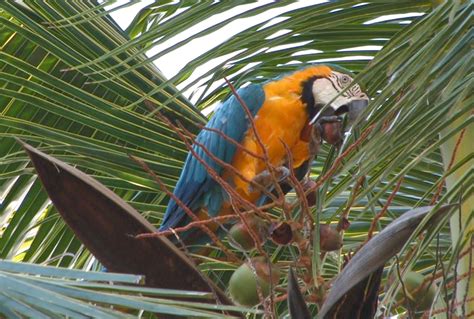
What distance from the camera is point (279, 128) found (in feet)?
7.18

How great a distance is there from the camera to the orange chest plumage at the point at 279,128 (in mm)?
2176

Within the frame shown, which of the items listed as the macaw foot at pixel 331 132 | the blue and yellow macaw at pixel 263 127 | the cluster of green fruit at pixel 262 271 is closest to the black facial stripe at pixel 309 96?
the blue and yellow macaw at pixel 263 127

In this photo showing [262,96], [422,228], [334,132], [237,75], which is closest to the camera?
[422,228]

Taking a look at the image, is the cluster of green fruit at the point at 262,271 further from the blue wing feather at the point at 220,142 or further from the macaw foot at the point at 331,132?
the blue wing feather at the point at 220,142

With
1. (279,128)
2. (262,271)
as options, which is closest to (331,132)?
(262,271)

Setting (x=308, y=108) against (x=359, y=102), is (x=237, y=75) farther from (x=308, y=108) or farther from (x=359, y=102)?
(x=308, y=108)

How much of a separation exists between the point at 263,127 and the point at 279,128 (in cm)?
6

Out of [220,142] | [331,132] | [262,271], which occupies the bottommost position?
[262,271]

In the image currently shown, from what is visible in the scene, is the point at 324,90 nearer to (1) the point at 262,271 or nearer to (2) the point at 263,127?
(2) the point at 263,127

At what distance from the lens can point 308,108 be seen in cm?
223

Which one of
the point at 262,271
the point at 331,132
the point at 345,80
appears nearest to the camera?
the point at 262,271

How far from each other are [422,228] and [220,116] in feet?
4.07

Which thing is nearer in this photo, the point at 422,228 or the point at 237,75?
the point at 422,228

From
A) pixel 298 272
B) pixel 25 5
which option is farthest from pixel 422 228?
pixel 25 5
